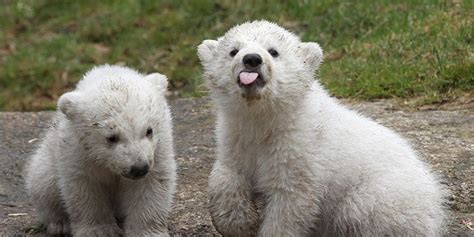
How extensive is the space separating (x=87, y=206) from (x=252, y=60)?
1558 millimetres

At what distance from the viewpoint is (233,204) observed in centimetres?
572

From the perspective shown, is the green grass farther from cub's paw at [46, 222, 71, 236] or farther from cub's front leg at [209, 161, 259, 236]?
cub's front leg at [209, 161, 259, 236]

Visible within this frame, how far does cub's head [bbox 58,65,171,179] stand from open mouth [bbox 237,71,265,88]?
2.42ft

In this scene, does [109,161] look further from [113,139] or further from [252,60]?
[252,60]

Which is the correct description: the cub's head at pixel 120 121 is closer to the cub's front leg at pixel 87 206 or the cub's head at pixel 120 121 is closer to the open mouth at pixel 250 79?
the cub's front leg at pixel 87 206

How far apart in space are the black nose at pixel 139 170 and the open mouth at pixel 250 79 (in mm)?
761

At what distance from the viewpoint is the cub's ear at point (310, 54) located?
19.1ft

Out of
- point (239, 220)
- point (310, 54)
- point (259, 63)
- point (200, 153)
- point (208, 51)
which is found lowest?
point (200, 153)

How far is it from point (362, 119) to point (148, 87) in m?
1.31

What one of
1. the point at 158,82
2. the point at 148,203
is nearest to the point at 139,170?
the point at 148,203

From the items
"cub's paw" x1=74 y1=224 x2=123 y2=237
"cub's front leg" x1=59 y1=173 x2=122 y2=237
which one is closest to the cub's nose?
"cub's front leg" x1=59 y1=173 x2=122 y2=237

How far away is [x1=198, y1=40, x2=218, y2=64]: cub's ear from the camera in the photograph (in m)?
5.89

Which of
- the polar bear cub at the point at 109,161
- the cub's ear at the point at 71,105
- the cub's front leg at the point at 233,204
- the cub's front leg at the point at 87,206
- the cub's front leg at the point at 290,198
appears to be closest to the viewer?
the cub's front leg at the point at 290,198

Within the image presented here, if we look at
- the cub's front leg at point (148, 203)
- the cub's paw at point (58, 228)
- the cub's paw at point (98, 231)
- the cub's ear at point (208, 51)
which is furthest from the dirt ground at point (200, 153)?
the cub's ear at point (208, 51)
